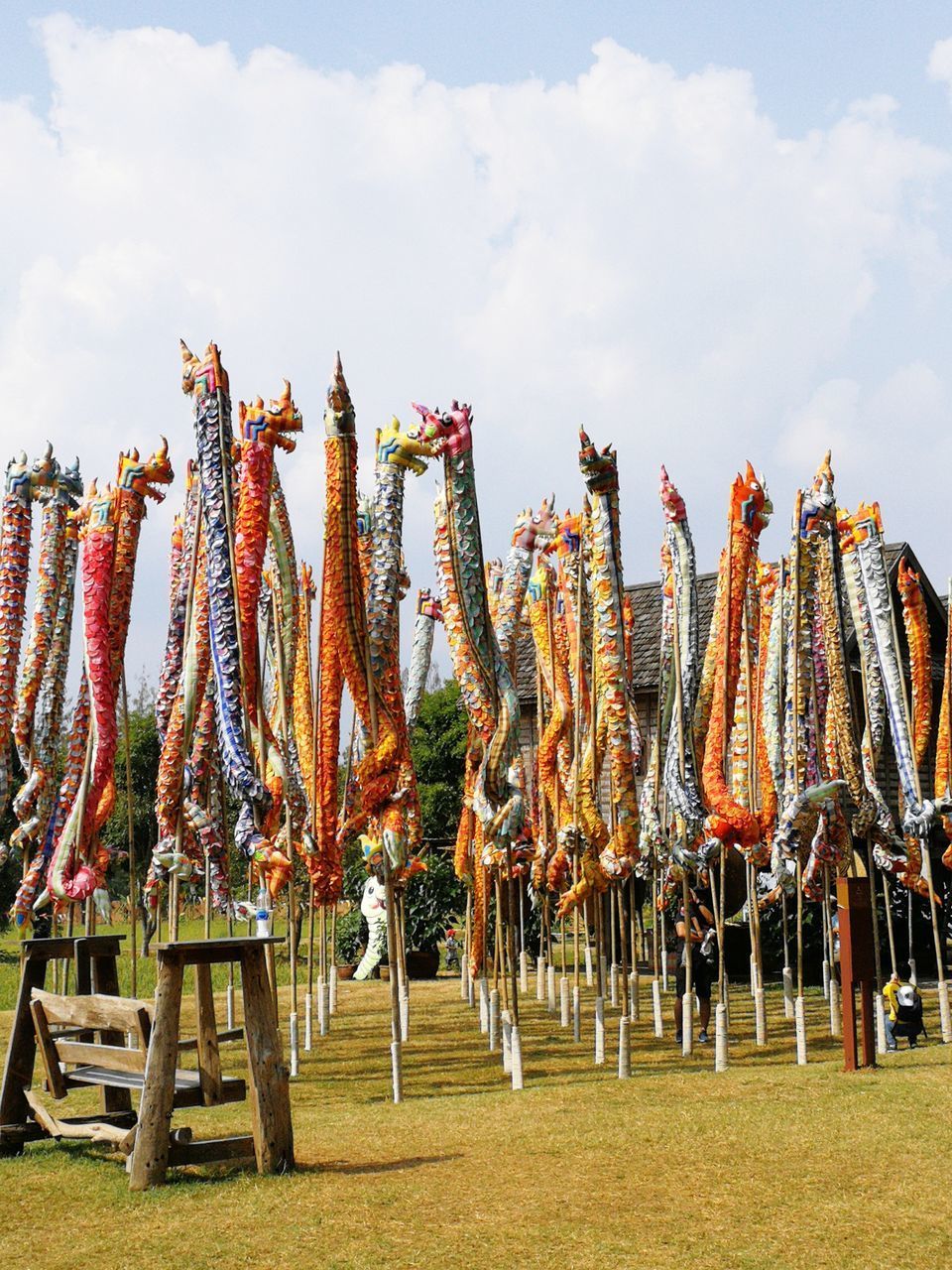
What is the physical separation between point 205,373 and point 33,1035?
498 centimetres

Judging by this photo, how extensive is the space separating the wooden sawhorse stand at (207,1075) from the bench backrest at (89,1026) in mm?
186

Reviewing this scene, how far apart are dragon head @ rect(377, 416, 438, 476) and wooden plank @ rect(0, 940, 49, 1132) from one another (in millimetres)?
4667

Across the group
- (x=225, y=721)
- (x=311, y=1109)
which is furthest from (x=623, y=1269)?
(x=225, y=721)

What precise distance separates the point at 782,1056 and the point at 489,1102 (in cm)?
332

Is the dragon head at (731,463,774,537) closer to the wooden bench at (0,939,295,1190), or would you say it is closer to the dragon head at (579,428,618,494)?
the dragon head at (579,428,618,494)

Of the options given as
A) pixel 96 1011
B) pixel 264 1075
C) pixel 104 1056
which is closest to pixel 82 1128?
pixel 104 1056

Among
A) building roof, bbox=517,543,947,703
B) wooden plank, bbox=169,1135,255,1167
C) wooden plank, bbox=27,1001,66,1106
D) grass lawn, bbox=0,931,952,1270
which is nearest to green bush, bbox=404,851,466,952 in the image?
building roof, bbox=517,543,947,703

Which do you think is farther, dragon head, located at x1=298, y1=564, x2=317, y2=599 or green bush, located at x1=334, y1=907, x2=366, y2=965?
green bush, located at x1=334, y1=907, x2=366, y2=965

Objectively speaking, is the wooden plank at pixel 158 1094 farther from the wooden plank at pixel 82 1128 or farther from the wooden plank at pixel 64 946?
the wooden plank at pixel 64 946

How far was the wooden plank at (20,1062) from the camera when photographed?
7.85m

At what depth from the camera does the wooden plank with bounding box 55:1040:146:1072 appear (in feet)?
23.2

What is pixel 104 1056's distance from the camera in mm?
7328

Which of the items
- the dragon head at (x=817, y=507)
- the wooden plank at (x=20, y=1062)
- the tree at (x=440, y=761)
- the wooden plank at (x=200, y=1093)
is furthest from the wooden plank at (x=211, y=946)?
the tree at (x=440, y=761)

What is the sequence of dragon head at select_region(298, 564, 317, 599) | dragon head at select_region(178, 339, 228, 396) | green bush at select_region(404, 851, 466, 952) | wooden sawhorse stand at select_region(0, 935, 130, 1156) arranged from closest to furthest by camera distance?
wooden sawhorse stand at select_region(0, 935, 130, 1156) < dragon head at select_region(178, 339, 228, 396) < dragon head at select_region(298, 564, 317, 599) < green bush at select_region(404, 851, 466, 952)
